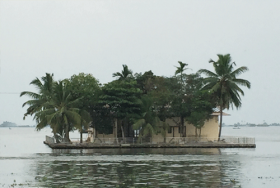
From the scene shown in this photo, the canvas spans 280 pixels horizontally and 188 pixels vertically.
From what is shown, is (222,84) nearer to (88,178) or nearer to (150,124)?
(150,124)


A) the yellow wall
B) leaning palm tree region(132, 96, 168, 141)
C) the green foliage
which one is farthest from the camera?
the yellow wall

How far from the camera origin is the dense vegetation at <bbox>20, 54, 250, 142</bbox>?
206 ft

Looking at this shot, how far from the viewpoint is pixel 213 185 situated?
2738cm

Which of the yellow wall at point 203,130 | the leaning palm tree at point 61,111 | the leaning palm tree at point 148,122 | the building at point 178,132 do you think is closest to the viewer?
the leaning palm tree at point 61,111

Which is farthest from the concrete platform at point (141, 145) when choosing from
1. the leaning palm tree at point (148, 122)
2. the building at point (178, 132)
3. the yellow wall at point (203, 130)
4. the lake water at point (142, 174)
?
the lake water at point (142, 174)

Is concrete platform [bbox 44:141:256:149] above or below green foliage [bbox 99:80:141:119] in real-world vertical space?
below

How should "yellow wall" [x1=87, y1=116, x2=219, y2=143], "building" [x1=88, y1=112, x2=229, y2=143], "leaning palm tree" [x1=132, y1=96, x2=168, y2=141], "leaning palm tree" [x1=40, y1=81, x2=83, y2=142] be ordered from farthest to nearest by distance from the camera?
"yellow wall" [x1=87, y1=116, x2=219, y2=143]
"building" [x1=88, y1=112, x2=229, y2=143]
"leaning palm tree" [x1=132, y1=96, x2=168, y2=141]
"leaning palm tree" [x1=40, y1=81, x2=83, y2=142]

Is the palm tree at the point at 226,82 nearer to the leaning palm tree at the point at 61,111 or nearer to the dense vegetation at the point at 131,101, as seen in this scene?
the dense vegetation at the point at 131,101

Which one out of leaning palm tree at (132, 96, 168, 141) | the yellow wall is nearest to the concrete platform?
leaning palm tree at (132, 96, 168, 141)

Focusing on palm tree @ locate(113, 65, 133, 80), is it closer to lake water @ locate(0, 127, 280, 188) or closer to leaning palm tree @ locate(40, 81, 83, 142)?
leaning palm tree @ locate(40, 81, 83, 142)

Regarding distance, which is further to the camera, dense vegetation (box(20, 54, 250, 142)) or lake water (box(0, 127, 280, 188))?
dense vegetation (box(20, 54, 250, 142))

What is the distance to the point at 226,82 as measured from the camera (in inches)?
2643

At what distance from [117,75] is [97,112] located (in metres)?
7.56

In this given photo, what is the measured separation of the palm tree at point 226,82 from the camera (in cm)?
6656
